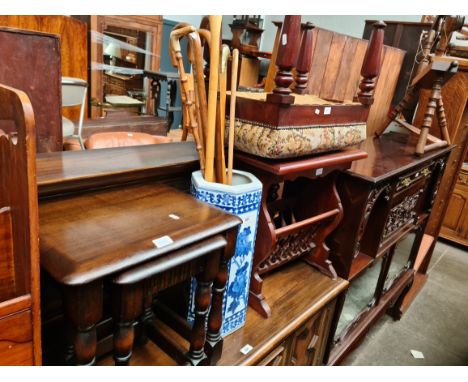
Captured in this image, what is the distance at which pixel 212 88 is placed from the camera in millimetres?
882

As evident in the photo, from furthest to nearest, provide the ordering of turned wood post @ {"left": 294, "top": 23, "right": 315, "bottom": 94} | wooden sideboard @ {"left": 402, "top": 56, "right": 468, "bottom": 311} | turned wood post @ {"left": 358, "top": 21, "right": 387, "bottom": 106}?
1. wooden sideboard @ {"left": 402, "top": 56, "right": 468, "bottom": 311}
2. turned wood post @ {"left": 358, "top": 21, "right": 387, "bottom": 106}
3. turned wood post @ {"left": 294, "top": 23, "right": 315, "bottom": 94}

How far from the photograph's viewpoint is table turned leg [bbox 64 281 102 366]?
56 cm

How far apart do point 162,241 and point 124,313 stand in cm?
14

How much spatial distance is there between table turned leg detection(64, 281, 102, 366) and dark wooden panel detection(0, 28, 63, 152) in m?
0.88

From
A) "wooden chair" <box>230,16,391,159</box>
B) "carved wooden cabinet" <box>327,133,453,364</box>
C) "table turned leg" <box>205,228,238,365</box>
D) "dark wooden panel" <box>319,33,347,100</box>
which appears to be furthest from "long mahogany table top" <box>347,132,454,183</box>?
"table turned leg" <box>205,228,238,365</box>

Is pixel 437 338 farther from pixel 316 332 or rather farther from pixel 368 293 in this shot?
pixel 316 332

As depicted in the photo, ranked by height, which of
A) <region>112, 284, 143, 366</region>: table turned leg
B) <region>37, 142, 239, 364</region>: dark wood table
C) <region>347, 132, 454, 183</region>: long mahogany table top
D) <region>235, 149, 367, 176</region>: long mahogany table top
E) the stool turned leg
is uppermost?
<region>235, 149, 367, 176</region>: long mahogany table top

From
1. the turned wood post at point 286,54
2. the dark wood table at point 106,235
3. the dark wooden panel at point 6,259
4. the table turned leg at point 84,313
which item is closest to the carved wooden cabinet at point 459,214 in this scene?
the turned wood post at point 286,54

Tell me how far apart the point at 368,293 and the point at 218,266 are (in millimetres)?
1520

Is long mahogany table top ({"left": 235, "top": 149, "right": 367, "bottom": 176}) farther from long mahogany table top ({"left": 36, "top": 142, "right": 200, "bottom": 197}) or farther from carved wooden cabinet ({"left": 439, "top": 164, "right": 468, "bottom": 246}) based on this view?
carved wooden cabinet ({"left": 439, "top": 164, "right": 468, "bottom": 246})

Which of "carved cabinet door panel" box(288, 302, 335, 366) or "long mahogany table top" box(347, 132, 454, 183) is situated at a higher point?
"long mahogany table top" box(347, 132, 454, 183)

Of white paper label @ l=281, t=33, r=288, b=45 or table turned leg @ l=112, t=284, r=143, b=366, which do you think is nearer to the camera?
table turned leg @ l=112, t=284, r=143, b=366

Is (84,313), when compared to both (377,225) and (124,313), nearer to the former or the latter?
(124,313)

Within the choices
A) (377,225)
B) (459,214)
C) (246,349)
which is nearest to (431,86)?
(377,225)
